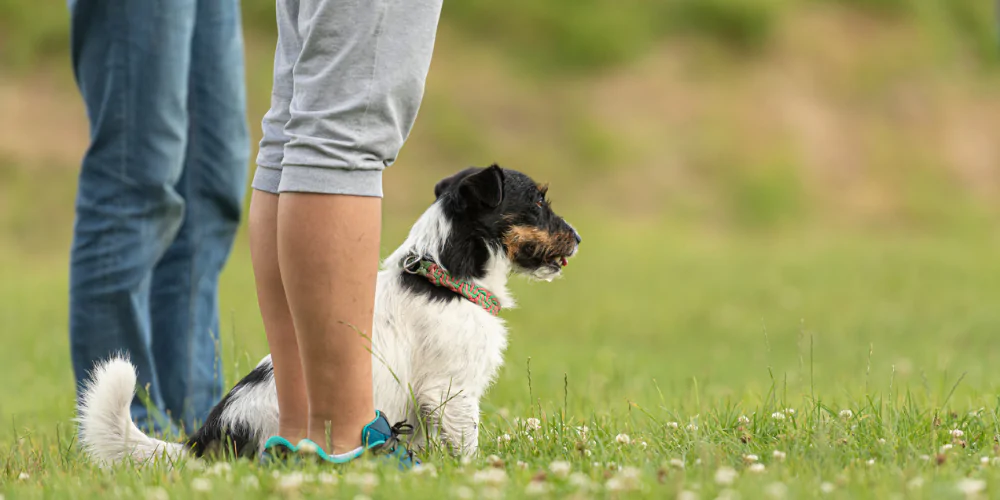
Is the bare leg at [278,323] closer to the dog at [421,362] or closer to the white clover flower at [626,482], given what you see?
the dog at [421,362]

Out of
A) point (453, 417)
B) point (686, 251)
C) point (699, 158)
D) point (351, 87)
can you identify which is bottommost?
point (686, 251)

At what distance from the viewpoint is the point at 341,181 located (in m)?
2.49

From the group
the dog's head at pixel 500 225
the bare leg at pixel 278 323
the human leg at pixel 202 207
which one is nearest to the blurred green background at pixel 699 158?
the human leg at pixel 202 207

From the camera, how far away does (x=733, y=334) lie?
8883 mm

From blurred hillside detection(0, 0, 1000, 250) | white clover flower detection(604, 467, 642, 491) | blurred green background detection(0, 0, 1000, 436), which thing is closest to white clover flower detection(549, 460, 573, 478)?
white clover flower detection(604, 467, 642, 491)

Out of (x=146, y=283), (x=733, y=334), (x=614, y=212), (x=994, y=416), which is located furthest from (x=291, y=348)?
(x=614, y=212)

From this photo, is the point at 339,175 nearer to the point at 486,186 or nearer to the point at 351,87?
the point at 351,87

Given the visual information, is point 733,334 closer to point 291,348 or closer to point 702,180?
point 291,348

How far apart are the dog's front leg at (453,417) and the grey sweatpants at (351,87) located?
27.6 inches

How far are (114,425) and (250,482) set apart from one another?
0.86 meters

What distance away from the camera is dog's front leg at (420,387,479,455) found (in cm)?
292

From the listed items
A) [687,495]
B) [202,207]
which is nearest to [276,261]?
[687,495]

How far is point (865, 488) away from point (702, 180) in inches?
572

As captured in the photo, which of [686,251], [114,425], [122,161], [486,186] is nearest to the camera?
[114,425]
